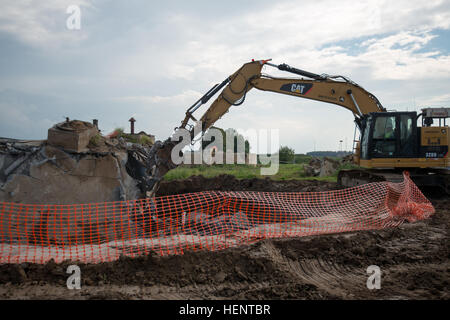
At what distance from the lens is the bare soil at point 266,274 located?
3783mm

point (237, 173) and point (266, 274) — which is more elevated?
point (237, 173)

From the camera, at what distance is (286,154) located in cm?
4356

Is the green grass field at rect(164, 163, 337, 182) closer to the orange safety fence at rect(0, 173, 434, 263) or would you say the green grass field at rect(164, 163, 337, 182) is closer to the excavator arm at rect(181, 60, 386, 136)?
the excavator arm at rect(181, 60, 386, 136)

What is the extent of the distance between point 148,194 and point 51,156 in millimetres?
2348

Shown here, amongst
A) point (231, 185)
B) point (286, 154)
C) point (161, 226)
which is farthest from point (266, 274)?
point (286, 154)

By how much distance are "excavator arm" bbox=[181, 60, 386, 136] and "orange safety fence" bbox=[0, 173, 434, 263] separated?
2915mm

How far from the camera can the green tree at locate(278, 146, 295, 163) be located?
4278cm

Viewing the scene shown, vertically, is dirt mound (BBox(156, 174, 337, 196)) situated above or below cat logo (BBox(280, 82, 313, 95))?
below

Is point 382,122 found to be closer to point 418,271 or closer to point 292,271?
point 418,271

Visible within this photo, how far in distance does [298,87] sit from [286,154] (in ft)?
109

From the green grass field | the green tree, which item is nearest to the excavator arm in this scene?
the green grass field

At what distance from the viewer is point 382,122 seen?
10328 mm

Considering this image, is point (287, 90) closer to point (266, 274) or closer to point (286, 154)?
point (266, 274)

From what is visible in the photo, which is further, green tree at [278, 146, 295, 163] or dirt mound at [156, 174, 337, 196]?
green tree at [278, 146, 295, 163]
